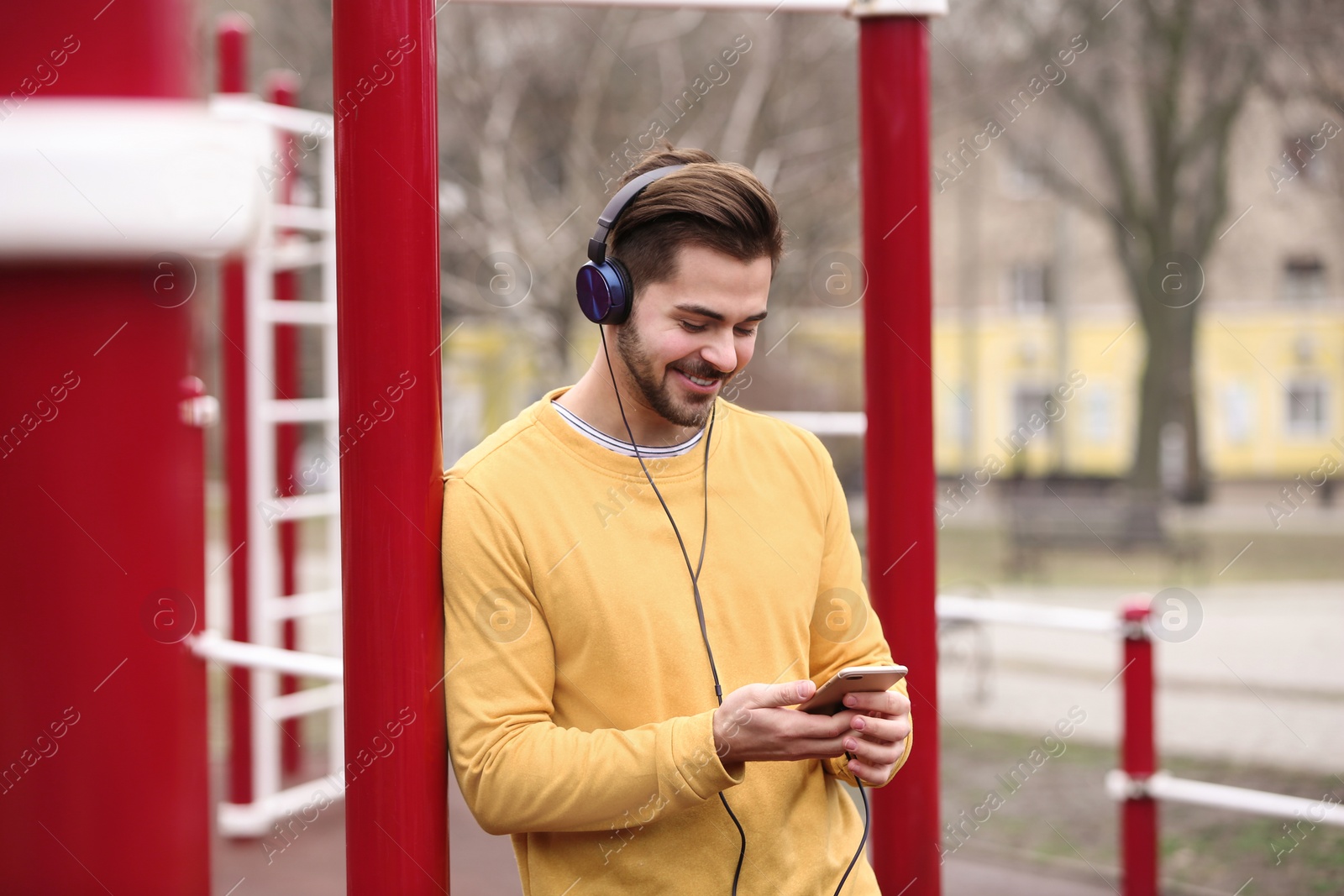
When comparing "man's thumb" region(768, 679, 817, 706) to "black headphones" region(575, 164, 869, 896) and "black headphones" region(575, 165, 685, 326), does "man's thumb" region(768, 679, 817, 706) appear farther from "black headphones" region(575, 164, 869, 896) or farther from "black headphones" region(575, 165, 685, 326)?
"black headphones" region(575, 165, 685, 326)

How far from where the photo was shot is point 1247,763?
18.9 feet

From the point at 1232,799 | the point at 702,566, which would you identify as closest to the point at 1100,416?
the point at 1232,799

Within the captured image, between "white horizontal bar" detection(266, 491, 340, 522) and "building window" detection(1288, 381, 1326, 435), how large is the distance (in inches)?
1022

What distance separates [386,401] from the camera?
1.65m

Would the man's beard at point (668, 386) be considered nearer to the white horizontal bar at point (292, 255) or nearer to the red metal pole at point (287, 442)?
the white horizontal bar at point (292, 255)

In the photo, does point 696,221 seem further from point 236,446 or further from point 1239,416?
point 1239,416

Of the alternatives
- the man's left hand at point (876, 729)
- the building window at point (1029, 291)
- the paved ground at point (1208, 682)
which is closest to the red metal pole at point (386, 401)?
the man's left hand at point (876, 729)

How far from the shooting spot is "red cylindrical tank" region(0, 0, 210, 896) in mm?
1325

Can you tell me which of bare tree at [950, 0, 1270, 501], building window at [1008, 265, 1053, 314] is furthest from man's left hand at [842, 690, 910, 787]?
building window at [1008, 265, 1053, 314]

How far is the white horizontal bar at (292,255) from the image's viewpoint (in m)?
5.11

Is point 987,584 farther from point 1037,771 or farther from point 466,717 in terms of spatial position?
point 466,717

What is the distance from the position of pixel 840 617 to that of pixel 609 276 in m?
0.65

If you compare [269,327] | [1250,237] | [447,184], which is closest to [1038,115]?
[1250,237]

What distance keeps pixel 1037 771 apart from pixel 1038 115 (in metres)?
13.4
